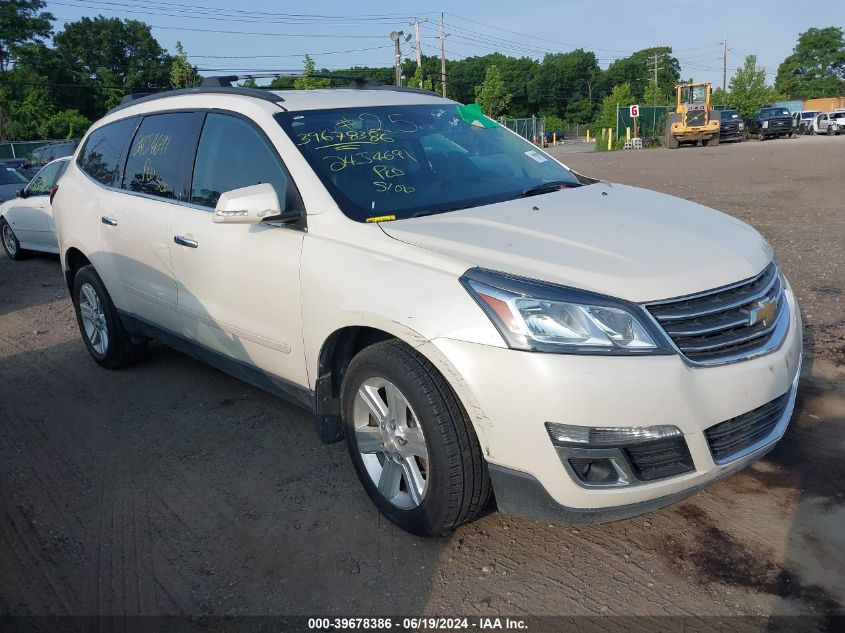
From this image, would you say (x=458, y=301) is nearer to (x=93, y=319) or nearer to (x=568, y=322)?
(x=568, y=322)

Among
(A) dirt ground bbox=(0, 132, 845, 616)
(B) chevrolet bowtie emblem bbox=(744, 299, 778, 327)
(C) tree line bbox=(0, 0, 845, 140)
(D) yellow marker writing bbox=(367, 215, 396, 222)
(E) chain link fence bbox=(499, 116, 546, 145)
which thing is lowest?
(A) dirt ground bbox=(0, 132, 845, 616)

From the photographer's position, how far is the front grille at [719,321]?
106 inches

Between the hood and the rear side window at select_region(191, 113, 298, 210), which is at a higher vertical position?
the rear side window at select_region(191, 113, 298, 210)

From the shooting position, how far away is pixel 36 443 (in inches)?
175

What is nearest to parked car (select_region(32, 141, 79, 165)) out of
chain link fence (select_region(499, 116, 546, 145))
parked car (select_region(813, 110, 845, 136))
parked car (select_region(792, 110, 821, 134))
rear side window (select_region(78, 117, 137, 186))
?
rear side window (select_region(78, 117, 137, 186))

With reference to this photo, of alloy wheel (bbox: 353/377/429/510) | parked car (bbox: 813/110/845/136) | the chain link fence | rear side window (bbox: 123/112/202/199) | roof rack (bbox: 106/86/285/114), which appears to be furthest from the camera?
the chain link fence

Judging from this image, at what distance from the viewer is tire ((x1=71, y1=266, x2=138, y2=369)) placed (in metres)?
5.36

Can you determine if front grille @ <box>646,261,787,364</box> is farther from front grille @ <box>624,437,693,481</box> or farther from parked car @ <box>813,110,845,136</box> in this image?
parked car @ <box>813,110,845,136</box>

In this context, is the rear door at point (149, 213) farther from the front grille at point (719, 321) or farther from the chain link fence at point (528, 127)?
the chain link fence at point (528, 127)

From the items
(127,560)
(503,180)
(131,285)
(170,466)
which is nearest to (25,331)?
(131,285)

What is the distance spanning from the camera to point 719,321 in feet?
9.18

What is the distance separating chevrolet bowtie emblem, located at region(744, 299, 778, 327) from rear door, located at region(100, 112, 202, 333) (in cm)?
306

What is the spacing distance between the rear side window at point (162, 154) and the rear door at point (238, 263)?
15 cm

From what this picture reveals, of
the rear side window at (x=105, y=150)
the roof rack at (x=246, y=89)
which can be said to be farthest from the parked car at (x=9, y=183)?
the roof rack at (x=246, y=89)
